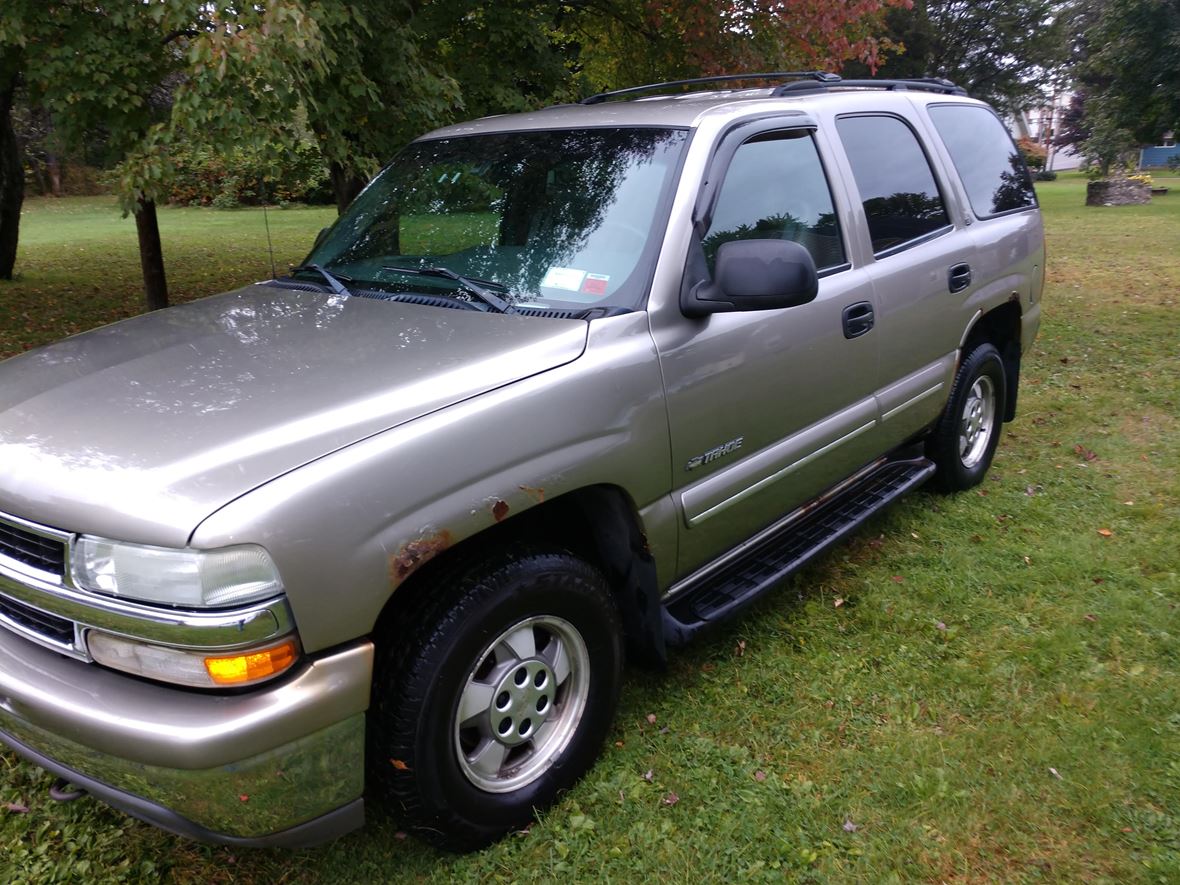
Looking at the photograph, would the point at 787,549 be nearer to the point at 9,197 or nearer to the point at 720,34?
the point at 720,34

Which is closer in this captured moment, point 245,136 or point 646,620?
point 646,620

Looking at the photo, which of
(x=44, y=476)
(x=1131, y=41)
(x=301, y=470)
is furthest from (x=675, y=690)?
(x=1131, y=41)

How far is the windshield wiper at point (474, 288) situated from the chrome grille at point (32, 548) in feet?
4.44

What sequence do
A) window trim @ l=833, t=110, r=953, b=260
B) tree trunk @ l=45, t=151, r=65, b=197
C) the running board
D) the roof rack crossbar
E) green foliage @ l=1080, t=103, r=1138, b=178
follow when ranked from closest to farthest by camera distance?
the running board < window trim @ l=833, t=110, r=953, b=260 < the roof rack crossbar < green foliage @ l=1080, t=103, r=1138, b=178 < tree trunk @ l=45, t=151, r=65, b=197

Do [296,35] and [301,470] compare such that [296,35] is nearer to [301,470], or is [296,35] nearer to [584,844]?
[301,470]

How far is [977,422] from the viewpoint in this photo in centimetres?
514

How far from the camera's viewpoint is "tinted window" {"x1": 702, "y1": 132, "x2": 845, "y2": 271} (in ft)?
10.6

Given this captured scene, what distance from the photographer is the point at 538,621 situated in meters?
2.57

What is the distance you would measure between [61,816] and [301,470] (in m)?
1.64

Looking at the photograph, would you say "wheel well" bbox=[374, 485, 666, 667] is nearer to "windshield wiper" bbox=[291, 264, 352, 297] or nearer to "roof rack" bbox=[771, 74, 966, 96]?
"windshield wiper" bbox=[291, 264, 352, 297]

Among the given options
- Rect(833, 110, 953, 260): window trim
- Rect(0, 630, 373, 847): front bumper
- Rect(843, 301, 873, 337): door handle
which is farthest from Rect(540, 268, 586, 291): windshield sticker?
Rect(833, 110, 953, 260): window trim

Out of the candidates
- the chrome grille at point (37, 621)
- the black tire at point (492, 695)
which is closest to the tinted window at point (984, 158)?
the black tire at point (492, 695)

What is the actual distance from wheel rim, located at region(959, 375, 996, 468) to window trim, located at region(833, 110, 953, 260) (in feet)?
3.14

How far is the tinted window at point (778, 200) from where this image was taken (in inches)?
127
